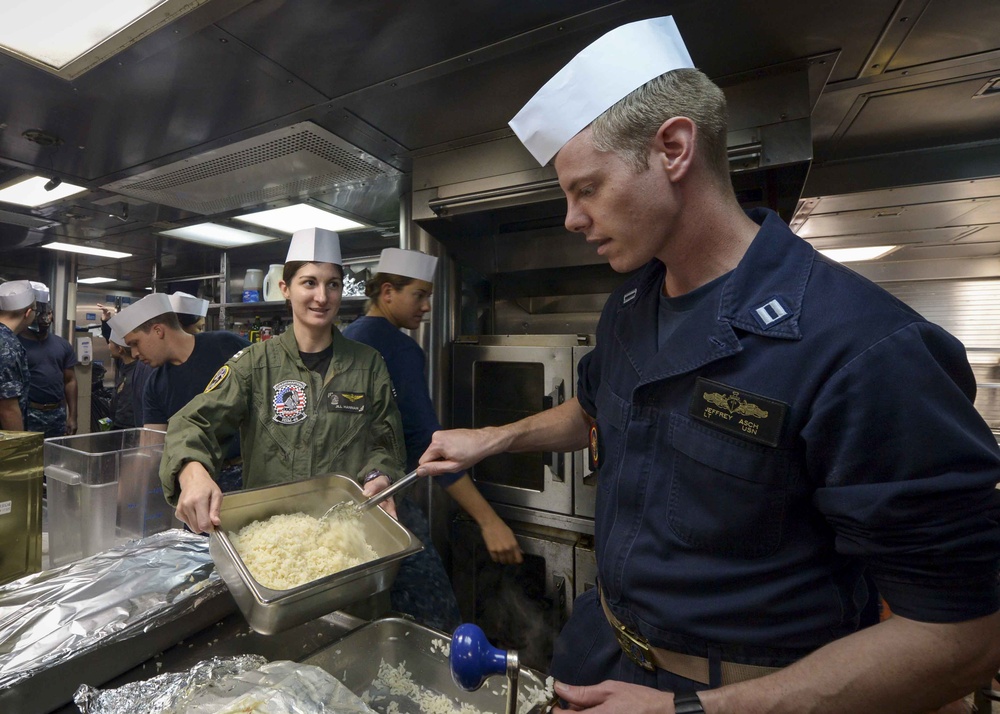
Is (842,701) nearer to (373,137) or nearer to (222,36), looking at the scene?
(222,36)

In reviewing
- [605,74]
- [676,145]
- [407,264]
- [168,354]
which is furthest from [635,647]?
[168,354]

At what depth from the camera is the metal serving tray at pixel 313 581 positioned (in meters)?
0.87

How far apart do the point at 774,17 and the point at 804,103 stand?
0.35m

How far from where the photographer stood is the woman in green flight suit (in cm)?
150

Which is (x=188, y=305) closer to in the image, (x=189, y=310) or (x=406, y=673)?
(x=189, y=310)

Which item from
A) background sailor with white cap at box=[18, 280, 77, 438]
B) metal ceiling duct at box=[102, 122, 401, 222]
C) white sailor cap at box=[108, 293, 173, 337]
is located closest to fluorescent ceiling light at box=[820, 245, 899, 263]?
metal ceiling duct at box=[102, 122, 401, 222]

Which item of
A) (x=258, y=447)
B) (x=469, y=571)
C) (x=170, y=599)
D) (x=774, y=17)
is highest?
(x=774, y=17)

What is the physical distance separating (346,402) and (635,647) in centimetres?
122

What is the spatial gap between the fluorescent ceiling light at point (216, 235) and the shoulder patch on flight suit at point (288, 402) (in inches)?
93.6

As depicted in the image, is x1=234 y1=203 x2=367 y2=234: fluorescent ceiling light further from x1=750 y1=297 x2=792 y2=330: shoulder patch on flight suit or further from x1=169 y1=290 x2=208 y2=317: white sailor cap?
x1=750 y1=297 x2=792 y2=330: shoulder patch on flight suit

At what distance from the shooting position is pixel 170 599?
1.07 metres

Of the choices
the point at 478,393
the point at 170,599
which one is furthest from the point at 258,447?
the point at 478,393

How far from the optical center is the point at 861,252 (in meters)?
4.06

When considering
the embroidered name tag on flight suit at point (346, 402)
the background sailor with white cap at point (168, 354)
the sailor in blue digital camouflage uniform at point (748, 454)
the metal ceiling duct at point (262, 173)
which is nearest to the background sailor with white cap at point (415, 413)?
the embroidered name tag on flight suit at point (346, 402)
